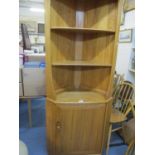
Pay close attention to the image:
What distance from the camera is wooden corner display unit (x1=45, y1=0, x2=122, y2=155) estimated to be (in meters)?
1.65

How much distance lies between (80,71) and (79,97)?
332mm

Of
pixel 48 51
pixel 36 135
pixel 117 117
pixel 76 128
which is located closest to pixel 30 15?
pixel 36 135

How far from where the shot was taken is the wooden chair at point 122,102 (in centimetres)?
210

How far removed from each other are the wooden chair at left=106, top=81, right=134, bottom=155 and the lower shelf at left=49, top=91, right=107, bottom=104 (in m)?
0.38

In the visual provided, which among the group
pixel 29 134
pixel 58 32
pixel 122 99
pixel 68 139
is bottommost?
pixel 29 134

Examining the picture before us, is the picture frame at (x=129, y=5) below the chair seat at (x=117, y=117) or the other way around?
the other way around

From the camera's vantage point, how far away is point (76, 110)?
5.54 feet

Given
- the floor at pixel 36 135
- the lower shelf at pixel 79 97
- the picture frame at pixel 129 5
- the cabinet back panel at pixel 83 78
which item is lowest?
the floor at pixel 36 135

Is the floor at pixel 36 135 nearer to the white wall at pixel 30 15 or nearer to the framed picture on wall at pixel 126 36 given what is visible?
the framed picture on wall at pixel 126 36

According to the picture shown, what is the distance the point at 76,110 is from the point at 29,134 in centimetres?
113

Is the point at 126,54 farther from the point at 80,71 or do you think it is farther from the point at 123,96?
the point at 80,71

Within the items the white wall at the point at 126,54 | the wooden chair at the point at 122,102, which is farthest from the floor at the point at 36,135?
the white wall at the point at 126,54
